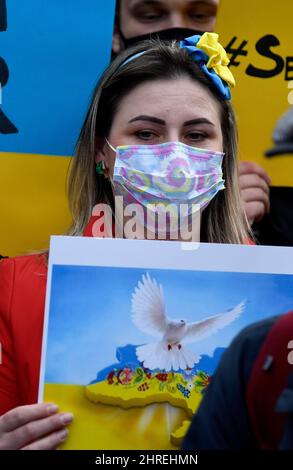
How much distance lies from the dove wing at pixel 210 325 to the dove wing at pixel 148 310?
64mm

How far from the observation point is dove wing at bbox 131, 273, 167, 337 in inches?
59.1

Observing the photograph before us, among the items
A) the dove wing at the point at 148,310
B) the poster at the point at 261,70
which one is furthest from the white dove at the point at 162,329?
the poster at the point at 261,70

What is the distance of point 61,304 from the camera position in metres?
1.50

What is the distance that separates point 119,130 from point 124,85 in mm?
168

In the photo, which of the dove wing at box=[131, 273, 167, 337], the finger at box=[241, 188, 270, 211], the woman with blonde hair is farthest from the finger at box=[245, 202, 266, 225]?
the dove wing at box=[131, 273, 167, 337]

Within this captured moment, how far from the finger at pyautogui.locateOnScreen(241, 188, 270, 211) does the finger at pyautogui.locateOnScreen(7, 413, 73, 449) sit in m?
1.24

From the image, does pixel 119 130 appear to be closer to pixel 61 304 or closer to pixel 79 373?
pixel 61 304

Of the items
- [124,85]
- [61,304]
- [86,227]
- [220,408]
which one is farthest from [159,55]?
[220,408]

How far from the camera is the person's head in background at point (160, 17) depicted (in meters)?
2.29

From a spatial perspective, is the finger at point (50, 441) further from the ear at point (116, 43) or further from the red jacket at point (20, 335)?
the ear at point (116, 43)

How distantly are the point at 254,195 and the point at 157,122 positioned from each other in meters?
0.66

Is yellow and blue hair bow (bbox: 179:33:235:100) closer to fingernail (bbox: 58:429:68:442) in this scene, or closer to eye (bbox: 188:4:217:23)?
eye (bbox: 188:4:217:23)
